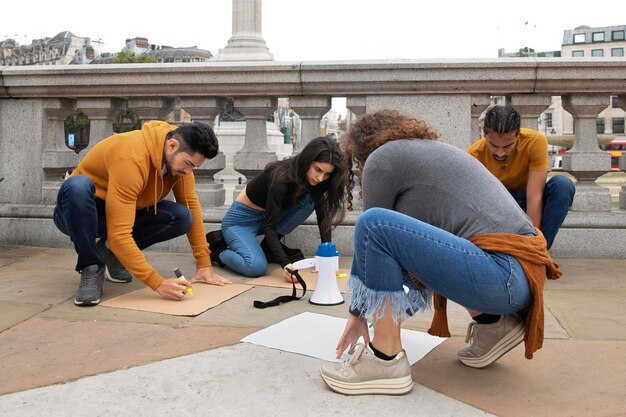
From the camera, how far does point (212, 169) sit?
533 cm

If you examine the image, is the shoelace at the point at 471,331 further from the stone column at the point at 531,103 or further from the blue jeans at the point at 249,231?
the stone column at the point at 531,103

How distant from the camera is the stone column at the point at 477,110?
4.96 m

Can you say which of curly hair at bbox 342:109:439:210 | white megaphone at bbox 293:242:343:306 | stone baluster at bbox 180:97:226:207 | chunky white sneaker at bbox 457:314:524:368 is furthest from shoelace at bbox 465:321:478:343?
stone baluster at bbox 180:97:226:207

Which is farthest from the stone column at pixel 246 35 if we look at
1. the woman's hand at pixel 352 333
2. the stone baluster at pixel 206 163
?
the woman's hand at pixel 352 333

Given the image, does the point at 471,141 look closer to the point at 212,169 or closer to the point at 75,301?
the point at 212,169

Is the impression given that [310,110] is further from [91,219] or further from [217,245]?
[91,219]

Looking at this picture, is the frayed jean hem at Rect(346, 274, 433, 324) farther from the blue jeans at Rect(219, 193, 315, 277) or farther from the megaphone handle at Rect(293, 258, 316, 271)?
the blue jeans at Rect(219, 193, 315, 277)

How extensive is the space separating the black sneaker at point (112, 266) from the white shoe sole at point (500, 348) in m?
2.53

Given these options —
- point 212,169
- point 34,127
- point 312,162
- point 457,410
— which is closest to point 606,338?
point 457,410

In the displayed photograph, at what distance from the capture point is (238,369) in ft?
8.16

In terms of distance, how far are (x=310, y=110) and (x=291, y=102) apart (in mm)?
180

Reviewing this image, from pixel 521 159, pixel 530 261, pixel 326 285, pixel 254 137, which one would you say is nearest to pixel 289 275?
pixel 326 285

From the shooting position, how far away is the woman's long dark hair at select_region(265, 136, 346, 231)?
407cm

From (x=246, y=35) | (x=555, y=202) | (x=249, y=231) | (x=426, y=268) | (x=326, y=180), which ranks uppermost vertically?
(x=246, y=35)
